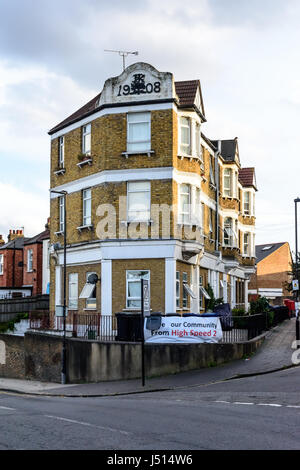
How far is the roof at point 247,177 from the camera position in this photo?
4951 cm

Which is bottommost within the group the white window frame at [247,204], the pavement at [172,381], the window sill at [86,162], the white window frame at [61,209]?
the pavement at [172,381]

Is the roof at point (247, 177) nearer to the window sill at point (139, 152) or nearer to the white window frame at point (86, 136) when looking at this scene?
the white window frame at point (86, 136)

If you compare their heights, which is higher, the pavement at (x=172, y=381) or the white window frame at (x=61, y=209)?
the white window frame at (x=61, y=209)

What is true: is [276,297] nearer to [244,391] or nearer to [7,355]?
[7,355]

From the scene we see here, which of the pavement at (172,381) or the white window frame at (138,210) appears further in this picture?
the white window frame at (138,210)

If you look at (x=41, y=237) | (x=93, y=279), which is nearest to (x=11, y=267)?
(x=41, y=237)

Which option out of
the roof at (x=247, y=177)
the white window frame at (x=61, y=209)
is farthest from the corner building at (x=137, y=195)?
the roof at (x=247, y=177)

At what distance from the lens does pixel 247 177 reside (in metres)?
50.2

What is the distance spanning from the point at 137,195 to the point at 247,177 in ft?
73.0

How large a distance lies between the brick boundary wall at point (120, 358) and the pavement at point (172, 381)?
1.28ft

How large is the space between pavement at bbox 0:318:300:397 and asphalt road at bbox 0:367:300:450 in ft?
8.38

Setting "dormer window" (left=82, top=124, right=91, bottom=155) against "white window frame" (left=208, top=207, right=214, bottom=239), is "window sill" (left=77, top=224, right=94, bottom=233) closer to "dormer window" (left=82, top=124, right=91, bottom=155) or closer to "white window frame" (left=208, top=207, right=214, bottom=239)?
"dormer window" (left=82, top=124, right=91, bottom=155)

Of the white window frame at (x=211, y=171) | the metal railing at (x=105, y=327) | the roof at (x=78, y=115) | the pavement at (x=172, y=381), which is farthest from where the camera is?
the white window frame at (x=211, y=171)

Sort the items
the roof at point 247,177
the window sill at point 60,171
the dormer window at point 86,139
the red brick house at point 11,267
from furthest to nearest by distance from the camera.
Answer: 1. the red brick house at point 11,267
2. the roof at point 247,177
3. the window sill at point 60,171
4. the dormer window at point 86,139
